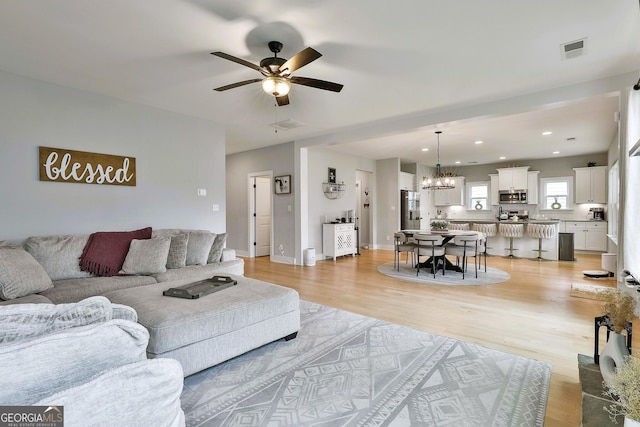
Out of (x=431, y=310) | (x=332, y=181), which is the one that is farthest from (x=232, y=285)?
(x=332, y=181)

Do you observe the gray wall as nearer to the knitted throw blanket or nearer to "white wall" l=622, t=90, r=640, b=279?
the knitted throw blanket

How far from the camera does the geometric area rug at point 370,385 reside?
1753 millimetres

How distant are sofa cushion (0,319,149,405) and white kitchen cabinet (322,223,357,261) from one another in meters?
6.12

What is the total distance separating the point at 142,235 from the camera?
12.5 feet

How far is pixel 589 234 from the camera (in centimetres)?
788

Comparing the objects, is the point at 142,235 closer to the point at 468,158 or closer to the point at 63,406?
the point at 63,406

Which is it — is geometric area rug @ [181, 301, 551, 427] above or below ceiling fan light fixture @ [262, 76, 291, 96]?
below

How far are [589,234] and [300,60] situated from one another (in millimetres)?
8952

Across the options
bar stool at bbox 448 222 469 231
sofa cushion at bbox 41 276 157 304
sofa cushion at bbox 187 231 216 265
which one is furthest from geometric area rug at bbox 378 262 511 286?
sofa cushion at bbox 41 276 157 304

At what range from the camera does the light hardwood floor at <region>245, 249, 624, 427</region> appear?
243cm

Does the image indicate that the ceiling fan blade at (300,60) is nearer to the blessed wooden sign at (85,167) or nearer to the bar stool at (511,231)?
the blessed wooden sign at (85,167)

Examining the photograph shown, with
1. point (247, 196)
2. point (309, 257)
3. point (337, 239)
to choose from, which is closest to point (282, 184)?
point (247, 196)

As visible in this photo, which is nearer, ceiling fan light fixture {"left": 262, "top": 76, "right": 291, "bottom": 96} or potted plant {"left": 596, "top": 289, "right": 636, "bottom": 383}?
potted plant {"left": 596, "top": 289, "right": 636, "bottom": 383}

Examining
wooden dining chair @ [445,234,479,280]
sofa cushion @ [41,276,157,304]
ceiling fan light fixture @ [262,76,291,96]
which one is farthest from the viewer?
wooden dining chair @ [445,234,479,280]
